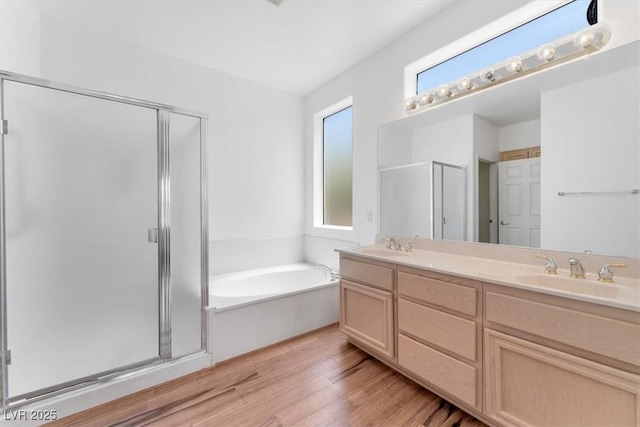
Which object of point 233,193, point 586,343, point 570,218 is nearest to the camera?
point 586,343

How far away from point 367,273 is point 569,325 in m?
1.13

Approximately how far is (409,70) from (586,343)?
2.28m

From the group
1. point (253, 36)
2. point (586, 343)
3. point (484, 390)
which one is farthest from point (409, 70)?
point (484, 390)

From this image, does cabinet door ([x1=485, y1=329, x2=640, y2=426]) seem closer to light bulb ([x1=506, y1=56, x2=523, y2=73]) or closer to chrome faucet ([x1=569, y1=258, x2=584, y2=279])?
chrome faucet ([x1=569, y1=258, x2=584, y2=279])

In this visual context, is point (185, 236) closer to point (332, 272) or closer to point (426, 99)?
point (332, 272)

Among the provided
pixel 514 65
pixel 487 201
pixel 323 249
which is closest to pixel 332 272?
pixel 323 249

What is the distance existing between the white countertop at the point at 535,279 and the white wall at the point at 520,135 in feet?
2.43

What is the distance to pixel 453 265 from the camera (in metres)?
1.60

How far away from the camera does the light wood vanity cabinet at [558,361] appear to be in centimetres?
95

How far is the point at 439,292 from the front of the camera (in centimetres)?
150

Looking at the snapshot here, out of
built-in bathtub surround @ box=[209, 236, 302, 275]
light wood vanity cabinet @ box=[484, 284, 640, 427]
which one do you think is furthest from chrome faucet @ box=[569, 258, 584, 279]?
built-in bathtub surround @ box=[209, 236, 302, 275]

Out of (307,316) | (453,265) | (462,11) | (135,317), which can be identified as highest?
(462,11)

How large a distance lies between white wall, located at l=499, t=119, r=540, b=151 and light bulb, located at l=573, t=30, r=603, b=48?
413 mm

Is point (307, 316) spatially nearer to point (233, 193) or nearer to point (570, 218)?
point (233, 193)
